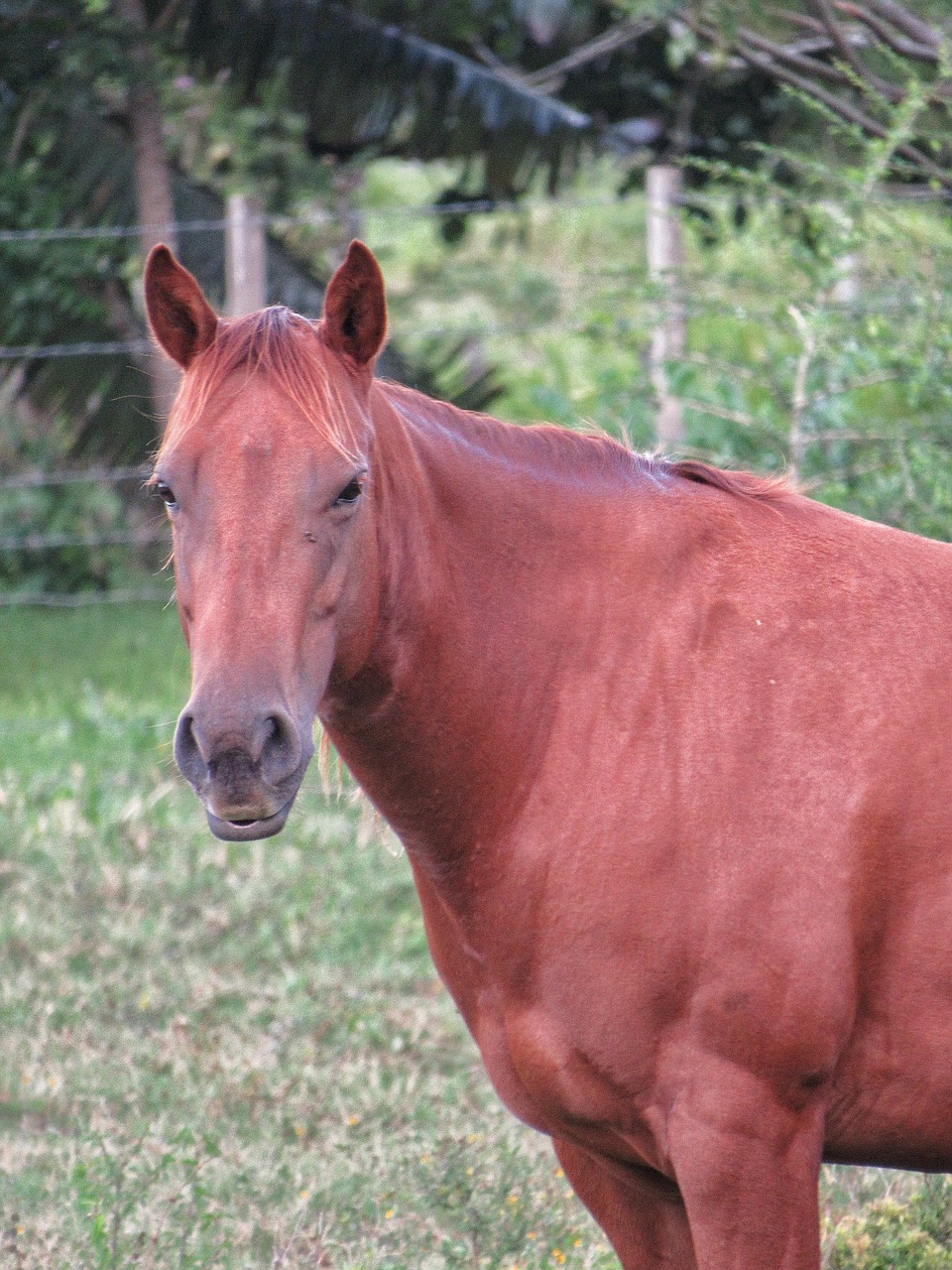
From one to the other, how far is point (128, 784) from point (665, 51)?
430 cm

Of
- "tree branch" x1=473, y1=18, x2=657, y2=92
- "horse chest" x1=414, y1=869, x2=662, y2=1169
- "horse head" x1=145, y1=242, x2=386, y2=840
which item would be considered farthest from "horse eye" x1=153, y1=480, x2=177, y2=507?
"tree branch" x1=473, y1=18, x2=657, y2=92

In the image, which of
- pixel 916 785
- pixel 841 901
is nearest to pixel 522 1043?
pixel 841 901

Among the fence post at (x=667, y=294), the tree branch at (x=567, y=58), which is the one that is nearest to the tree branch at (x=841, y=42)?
the fence post at (x=667, y=294)

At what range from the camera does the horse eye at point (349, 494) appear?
81.0 inches

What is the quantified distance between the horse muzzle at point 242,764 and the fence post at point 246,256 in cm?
495

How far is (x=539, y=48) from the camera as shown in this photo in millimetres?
7531

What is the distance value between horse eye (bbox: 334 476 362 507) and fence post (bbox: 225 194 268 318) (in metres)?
4.70

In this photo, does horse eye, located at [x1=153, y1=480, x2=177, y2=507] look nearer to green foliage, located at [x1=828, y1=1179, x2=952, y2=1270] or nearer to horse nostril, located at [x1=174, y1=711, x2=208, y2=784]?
horse nostril, located at [x1=174, y1=711, x2=208, y2=784]

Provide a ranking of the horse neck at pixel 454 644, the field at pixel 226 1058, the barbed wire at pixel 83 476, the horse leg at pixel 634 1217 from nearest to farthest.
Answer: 1. the horse neck at pixel 454 644
2. the horse leg at pixel 634 1217
3. the field at pixel 226 1058
4. the barbed wire at pixel 83 476

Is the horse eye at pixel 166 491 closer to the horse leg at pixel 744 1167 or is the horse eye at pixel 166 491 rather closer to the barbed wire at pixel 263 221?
the horse leg at pixel 744 1167

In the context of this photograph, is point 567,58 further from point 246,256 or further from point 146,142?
point 146,142

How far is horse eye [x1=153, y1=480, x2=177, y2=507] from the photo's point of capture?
209 cm

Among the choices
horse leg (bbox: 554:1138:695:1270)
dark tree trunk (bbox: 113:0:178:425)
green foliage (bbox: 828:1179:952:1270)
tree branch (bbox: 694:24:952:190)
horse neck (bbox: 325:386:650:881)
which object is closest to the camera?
horse neck (bbox: 325:386:650:881)

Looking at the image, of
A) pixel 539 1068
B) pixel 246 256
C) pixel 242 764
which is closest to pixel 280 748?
pixel 242 764
